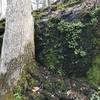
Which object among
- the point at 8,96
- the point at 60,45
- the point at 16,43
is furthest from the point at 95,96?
the point at 16,43

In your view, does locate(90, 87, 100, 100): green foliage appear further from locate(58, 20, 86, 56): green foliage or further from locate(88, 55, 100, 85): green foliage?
locate(58, 20, 86, 56): green foliage

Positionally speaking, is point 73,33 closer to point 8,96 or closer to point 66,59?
point 66,59

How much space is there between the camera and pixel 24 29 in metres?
7.56

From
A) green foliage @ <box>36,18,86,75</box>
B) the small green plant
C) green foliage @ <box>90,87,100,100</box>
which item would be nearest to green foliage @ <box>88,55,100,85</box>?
green foliage @ <box>36,18,86,75</box>

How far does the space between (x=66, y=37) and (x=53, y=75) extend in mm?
1252

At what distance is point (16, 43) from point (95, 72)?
2.42 m

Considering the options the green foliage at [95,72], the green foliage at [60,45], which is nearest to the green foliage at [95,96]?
the green foliage at [95,72]

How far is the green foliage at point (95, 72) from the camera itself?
7371mm

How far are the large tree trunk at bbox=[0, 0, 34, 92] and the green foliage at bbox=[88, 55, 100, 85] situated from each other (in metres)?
1.80

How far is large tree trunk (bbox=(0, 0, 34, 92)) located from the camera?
7.30 meters

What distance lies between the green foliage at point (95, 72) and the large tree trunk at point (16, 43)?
1.80 metres

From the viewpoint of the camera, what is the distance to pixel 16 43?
7.43 meters

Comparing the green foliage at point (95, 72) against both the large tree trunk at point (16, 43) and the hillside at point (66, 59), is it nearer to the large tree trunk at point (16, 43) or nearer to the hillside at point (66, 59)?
the hillside at point (66, 59)

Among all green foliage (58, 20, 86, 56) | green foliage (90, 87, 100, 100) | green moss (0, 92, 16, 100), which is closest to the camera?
green foliage (90, 87, 100, 100)
